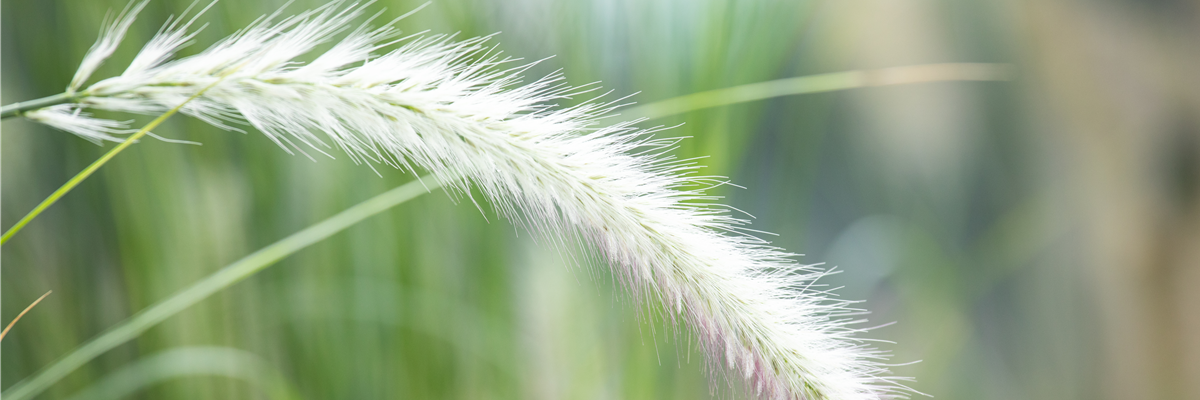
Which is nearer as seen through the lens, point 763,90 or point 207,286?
point 207,286

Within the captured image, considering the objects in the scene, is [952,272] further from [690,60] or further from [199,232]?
[199,232]

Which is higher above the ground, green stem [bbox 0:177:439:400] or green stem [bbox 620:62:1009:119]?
green stem [bbox 620:62:1009:119]

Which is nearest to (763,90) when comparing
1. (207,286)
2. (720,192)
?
(720,192)

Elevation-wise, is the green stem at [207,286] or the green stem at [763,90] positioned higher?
the green stem at [763,90]

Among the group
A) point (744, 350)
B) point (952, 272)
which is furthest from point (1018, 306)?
point (744, 350)

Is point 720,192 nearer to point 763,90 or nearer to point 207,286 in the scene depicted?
point 763,90

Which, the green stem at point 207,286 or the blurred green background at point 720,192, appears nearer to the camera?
the green stem at point 207,286

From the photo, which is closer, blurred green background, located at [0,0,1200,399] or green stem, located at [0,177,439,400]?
green stem, located at [0,177,439,400]

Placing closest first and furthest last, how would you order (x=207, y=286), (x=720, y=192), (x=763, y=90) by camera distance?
(x=207, y=286)
(x=763, y=90)
(x=720, y=192)
